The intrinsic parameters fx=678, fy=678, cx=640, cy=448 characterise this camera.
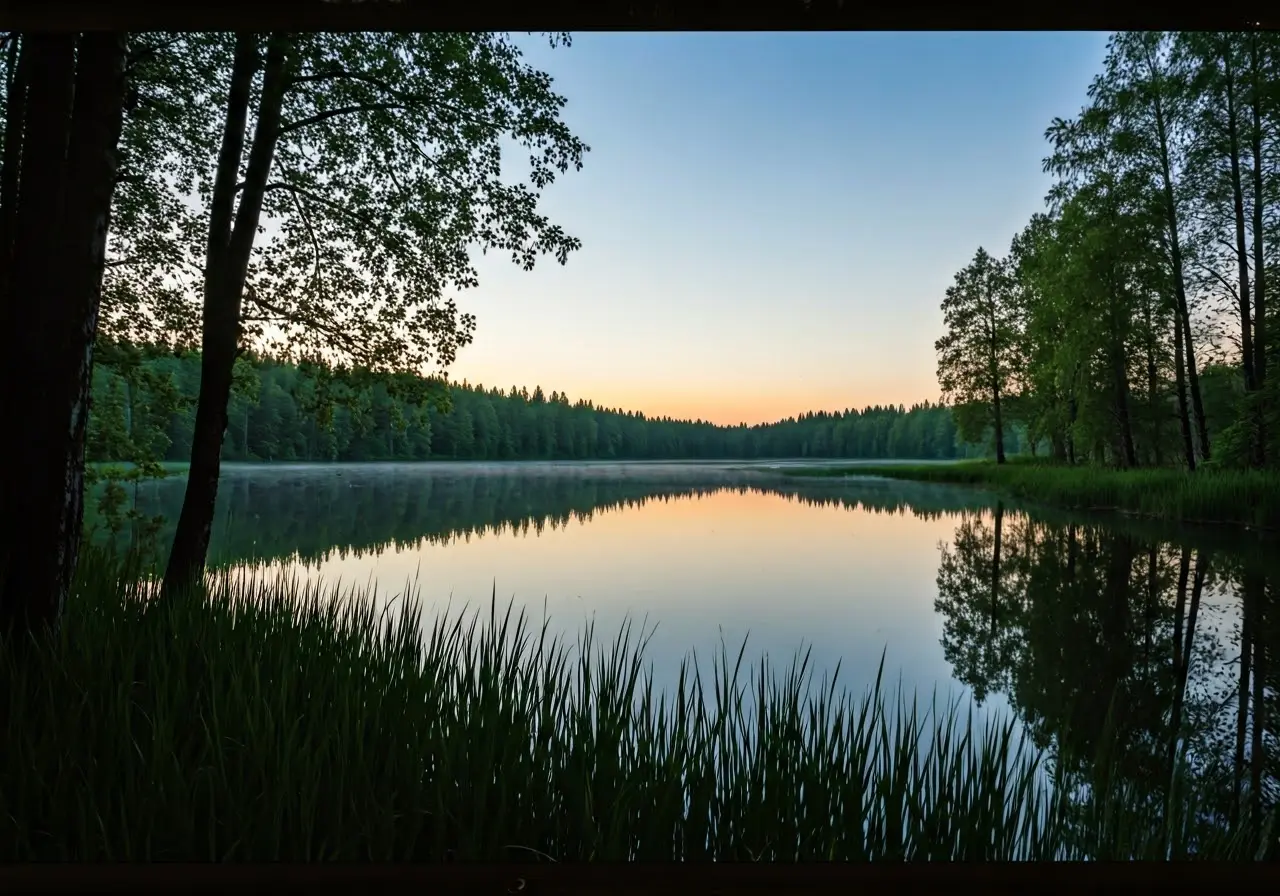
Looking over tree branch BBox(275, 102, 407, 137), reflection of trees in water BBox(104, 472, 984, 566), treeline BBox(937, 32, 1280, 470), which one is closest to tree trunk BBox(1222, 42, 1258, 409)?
treeline BBox(937, 32, 1280, 470)

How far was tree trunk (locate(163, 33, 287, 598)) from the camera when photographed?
6289mm

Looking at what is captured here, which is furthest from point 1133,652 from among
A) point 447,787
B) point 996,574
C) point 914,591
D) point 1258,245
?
point 1258,245

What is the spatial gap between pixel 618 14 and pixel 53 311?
131 inches

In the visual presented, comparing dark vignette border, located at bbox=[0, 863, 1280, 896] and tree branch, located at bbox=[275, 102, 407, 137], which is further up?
tree branch, located at bbox=[275, 102, 407, 137]

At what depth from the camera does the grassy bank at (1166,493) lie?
14.2m

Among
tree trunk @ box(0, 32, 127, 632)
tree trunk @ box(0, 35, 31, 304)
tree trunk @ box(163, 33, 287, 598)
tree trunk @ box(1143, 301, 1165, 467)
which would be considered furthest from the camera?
tree trunk @ box(1143, 301, 1165, 467)

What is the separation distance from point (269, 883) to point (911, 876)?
4.65 feet

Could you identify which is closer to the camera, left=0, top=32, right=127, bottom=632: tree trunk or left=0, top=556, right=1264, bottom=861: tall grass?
left=0, top=556, right=1264, bottom=861: tall grass

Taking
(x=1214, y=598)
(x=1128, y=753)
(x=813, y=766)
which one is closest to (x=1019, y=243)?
(x=1214, y=598)

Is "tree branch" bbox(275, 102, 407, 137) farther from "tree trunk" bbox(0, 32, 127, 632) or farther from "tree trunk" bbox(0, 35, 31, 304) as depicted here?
"tree trunk" bbox(0, 32, 127, 632)

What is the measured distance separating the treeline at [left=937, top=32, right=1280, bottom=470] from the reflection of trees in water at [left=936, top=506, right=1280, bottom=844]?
5487 millimetres

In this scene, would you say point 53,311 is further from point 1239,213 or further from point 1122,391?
point 1122,391

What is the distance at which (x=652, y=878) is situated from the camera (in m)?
1.54

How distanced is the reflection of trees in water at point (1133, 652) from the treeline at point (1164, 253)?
549cm
